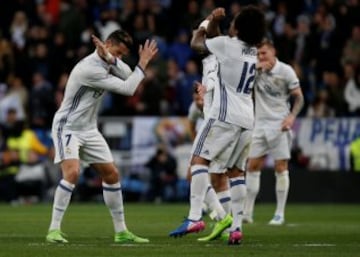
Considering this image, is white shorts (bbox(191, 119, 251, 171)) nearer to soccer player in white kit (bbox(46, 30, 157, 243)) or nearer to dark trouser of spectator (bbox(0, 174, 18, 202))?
soccer player in white kit (bbox(46, 30, 157, 243))

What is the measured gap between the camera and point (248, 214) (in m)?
19.6

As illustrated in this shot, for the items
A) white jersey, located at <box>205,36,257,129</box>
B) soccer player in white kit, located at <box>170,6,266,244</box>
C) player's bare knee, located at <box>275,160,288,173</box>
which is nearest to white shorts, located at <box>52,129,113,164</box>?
soccer player in white kit, located at <box>170,6,266,244</box>

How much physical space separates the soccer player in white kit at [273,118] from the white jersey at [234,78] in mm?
5037

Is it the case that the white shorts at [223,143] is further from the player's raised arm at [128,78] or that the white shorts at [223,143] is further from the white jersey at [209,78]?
the white jersey at [209,78]

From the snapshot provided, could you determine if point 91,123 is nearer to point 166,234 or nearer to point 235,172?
point 235,172

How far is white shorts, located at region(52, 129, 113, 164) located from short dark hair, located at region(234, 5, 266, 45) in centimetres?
236

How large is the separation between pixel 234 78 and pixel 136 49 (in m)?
15.8

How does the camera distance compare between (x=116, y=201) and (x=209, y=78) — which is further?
(x=209, y=78)

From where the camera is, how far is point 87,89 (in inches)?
600

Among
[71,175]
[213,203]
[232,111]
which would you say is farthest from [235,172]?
[213,203]

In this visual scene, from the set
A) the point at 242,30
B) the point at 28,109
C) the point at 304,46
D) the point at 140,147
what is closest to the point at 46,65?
the point at 28,109

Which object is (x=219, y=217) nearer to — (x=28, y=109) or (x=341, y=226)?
(x=341, y=226)

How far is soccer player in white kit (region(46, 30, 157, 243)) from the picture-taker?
49.3 feet

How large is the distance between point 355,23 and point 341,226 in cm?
1268
